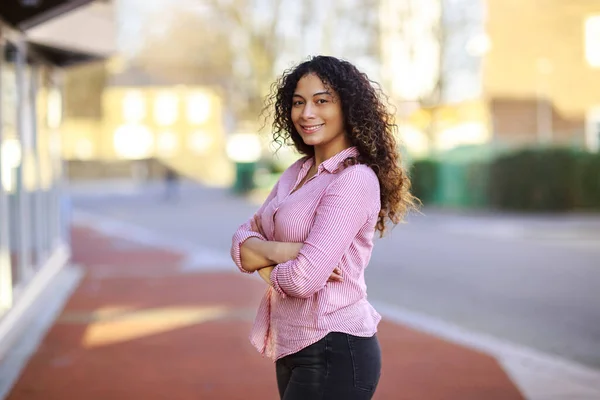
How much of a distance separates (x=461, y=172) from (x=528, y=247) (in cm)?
1131

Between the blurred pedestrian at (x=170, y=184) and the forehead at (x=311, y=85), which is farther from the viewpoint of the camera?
the blurred pedestrian at (x=170, y=184)

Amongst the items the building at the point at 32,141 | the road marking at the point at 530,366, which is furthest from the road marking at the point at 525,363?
the building at the point at 32,141

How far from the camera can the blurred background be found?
29.0 feet

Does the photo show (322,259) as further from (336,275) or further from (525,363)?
(525,363)

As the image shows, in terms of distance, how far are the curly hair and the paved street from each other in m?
4.42

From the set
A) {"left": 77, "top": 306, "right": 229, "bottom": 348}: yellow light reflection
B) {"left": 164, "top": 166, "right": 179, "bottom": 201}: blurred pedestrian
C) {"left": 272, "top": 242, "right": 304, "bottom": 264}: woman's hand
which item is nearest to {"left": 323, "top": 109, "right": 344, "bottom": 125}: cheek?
{"left": 272, "top": 242, "right": 304, "bottom": 264}: woman's hand

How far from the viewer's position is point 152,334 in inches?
317

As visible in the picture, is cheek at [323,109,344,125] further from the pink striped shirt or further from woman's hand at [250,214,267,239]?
woman's hand at [250,214,267,239]

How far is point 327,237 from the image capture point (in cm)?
267

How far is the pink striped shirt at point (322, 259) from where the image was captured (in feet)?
8.77

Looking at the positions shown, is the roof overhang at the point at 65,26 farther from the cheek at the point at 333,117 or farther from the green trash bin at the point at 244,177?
the green trash bin at the point at 244,177

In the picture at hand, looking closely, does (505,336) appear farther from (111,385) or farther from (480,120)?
(480,120)

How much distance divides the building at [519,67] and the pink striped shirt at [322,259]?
28798 millimetres

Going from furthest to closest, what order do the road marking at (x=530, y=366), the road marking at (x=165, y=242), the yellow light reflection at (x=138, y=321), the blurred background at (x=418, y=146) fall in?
the road marking at (x=165, y=242), the blurred background at (x=418, y=146), the yellow light reflection at (x=138, y=321), the road marking at (x=530, y=366)
